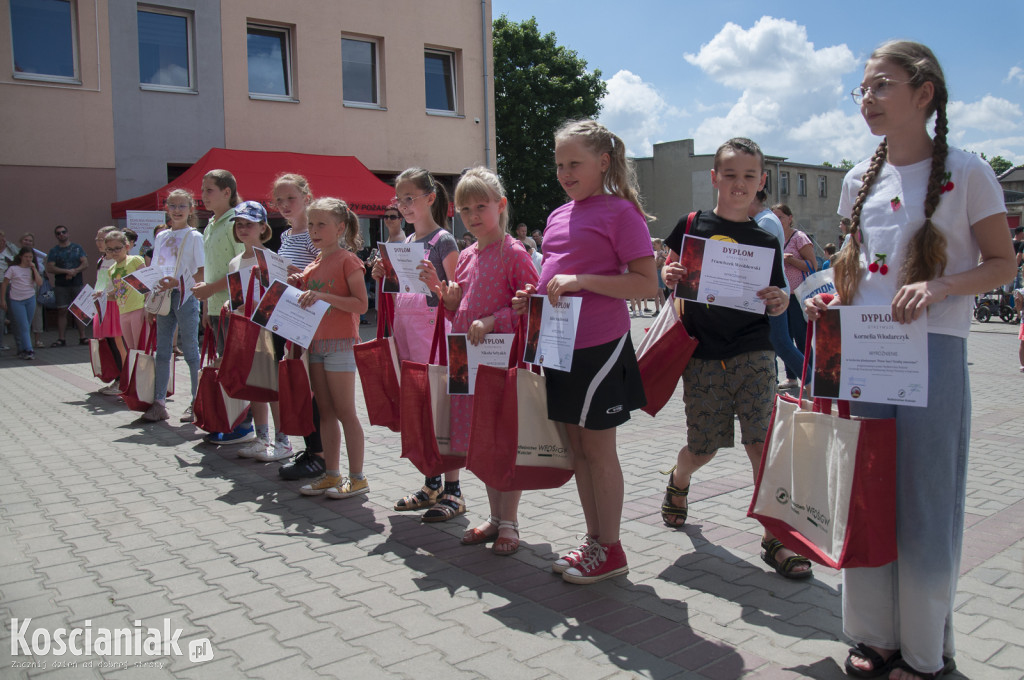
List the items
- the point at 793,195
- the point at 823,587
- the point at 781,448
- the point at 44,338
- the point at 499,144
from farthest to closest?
the point at 793,195, the point at 499,144, the point at 44,338, the point at 823,587, the point at 781,448

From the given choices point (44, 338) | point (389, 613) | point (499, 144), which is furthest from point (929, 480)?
point (499, 144)

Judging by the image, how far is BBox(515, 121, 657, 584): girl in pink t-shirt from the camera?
11.0 ft

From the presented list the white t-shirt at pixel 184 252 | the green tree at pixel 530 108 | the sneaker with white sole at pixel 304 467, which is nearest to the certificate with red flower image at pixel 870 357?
the sneaker with white sole at pixel 304 467

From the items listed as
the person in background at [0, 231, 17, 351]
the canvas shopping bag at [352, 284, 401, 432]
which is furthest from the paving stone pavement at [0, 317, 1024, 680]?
the person in background at [0, 231, 17, 351]

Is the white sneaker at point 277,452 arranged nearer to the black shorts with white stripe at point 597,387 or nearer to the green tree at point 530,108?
the black shorts with white stripe at point 597,387

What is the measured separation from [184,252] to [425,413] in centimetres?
401

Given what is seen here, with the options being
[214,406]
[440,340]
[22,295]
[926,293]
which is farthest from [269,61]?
[926,293]

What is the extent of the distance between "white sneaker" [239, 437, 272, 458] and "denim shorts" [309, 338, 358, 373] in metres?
1.55

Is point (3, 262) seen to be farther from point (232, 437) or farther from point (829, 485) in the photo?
point (829, 485)

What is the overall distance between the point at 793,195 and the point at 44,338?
51.9 meters

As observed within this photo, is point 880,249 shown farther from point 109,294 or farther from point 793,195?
point 793,195

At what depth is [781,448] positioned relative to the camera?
9.37ft

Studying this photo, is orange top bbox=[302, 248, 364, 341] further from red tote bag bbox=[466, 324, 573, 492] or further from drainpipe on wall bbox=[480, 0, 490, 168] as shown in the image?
drainpipe on wall bbox=[480, 0, 490, 168]

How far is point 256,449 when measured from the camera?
20.2 ft
